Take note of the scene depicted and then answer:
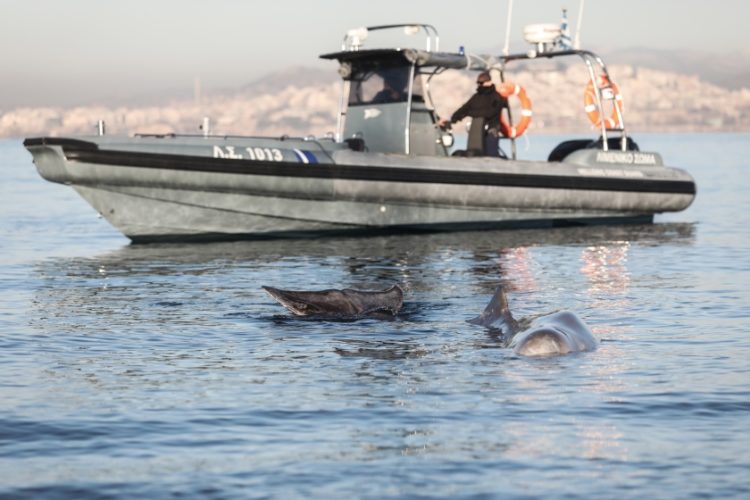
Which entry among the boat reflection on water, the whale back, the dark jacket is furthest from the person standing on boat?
the whale back

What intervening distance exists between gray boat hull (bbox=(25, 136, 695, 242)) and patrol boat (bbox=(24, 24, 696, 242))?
20 mm

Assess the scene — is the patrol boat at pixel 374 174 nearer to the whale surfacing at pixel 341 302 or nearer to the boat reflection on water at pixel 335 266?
the boat reflection on water at pixel 335 266

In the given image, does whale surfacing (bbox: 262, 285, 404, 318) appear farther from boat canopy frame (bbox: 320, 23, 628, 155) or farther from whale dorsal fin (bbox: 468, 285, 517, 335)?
boat canopy frame (bbox: 320, 23, 628, 155)

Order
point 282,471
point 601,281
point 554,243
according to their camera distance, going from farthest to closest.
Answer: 1. point 554,243
2. point 601,281
3. point 282,471

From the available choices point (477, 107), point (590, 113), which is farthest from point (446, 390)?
point (590, 113)

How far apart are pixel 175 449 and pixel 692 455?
2537 mm

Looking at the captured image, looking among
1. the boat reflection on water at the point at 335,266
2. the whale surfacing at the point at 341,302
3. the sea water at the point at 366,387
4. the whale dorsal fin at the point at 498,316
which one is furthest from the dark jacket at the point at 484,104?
the whale dorsal fin at the point at 498,316

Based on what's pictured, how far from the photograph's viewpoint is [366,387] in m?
7.56

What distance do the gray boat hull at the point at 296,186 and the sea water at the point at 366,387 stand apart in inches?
73.1

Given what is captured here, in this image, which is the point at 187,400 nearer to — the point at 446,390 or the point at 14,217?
the point at 446,390

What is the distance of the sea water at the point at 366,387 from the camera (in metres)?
5.63

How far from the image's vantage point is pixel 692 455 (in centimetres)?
597

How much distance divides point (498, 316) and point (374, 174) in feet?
24.1

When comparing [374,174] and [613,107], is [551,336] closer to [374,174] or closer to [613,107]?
[374,174]
